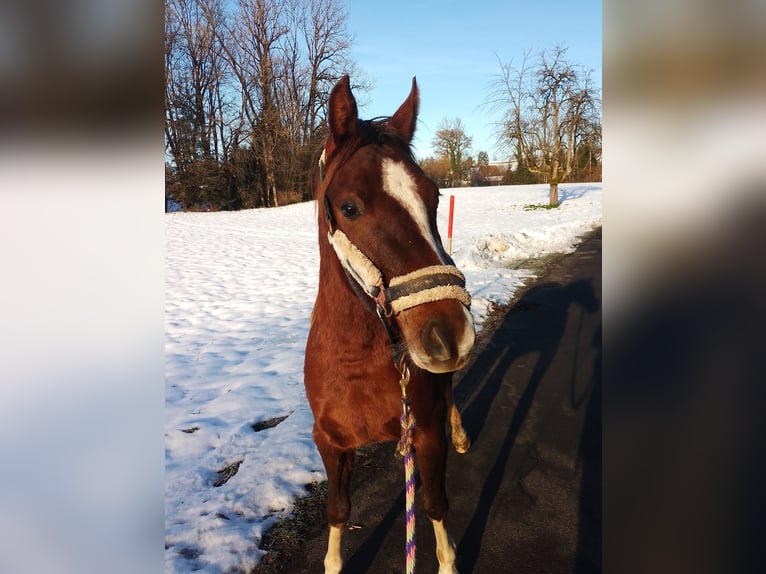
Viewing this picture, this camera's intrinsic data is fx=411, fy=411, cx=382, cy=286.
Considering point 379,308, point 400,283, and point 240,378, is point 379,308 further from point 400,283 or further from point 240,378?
point 240,378

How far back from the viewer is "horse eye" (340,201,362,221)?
1.61 m

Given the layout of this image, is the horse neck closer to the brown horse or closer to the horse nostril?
the brown horse

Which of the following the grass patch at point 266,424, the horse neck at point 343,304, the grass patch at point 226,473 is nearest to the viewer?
the horse neck at point 343,304

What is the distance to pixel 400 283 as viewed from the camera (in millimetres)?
1476

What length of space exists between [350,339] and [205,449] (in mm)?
2143

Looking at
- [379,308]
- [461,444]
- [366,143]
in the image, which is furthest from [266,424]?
[366,143]

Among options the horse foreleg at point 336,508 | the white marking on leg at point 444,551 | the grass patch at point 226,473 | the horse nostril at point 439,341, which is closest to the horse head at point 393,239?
the horse nostril at point 439,341

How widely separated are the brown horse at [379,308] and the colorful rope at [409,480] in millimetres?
145

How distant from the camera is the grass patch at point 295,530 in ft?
Result: 7.77

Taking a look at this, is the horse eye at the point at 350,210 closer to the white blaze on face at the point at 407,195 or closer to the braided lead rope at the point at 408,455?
the white blaze on face at the point at 407,195

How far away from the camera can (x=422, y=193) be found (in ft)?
5.37

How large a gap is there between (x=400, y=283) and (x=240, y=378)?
12.2 feet
